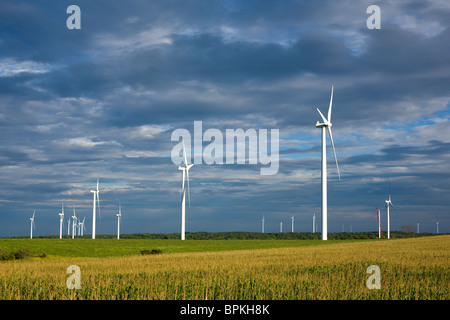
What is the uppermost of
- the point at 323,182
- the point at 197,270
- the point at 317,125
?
the point at 317,125

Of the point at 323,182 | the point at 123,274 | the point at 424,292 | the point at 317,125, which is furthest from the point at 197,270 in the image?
the point at 317,125

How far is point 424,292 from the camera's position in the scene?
62.9ft
